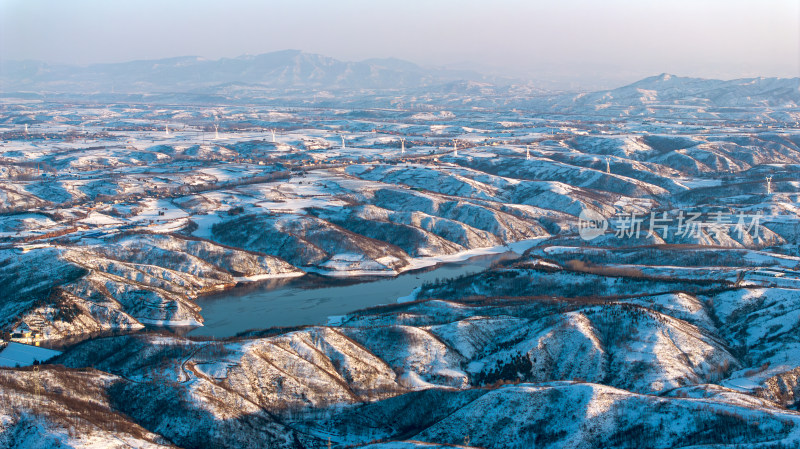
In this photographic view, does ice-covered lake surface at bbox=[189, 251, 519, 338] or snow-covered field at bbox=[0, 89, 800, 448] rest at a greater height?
snow-covered field at bbox=[0, 89, 800, 448]

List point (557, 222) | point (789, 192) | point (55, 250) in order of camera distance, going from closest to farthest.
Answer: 1. point (55, 250)
2. point (557, 222)
3. point (789, 192)

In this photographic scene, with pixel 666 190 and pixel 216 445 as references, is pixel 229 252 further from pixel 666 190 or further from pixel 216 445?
pixel 666 190

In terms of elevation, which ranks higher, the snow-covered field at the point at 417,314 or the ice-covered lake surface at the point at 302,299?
the snow-covered field at the point at 417,314

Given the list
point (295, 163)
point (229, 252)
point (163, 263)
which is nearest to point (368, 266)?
point (229, 252)

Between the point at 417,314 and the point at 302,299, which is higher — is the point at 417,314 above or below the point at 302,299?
above

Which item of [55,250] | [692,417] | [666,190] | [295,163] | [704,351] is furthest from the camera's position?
[295,163]

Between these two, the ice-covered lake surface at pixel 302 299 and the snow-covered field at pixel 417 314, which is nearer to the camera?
the snow-covered field at pixel 417 314

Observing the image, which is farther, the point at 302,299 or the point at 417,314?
the point at 302,299

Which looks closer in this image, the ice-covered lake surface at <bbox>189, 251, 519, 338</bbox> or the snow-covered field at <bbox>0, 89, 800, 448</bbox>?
the snow-covered field at <bbox>0, 89, 800, 448</bbox>
